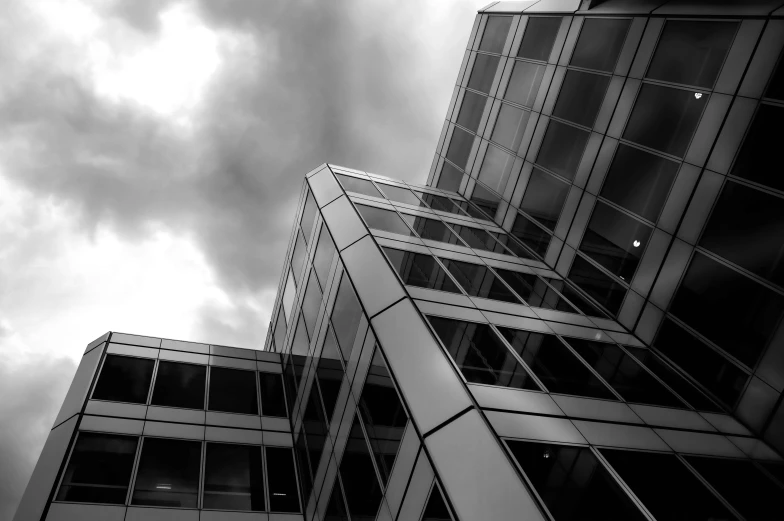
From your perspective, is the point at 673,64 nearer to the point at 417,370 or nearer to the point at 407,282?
the point at 407,282

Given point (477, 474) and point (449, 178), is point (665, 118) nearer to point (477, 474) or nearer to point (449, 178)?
point (477, 474)

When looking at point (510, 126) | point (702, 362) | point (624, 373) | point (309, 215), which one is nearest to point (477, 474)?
point (624, 373)

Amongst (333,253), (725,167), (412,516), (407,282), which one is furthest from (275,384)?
(725,167)

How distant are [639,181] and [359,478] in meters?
12.7

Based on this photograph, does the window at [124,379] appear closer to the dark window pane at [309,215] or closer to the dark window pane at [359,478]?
the dark window pane at [309,215]

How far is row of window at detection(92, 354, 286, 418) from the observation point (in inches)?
794

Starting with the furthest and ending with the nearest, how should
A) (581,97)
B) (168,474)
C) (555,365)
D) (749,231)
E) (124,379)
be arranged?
(581,97) → (124,379) → (168,474) → (749,231) → (555,365)

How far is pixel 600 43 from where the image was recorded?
20.7 meters

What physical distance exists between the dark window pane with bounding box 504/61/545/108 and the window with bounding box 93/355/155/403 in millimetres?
20655

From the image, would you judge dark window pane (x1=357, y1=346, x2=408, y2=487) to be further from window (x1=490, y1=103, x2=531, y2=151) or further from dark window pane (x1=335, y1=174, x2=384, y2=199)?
window (x1=490, y1=103, x2=531, y2=151)

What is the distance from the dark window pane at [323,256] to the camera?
19406 mm

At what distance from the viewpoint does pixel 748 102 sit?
1398cm

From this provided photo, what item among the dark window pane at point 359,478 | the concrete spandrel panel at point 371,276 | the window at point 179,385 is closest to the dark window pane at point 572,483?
the dark window pane at point 359,478

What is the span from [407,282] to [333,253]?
4.94 meters
